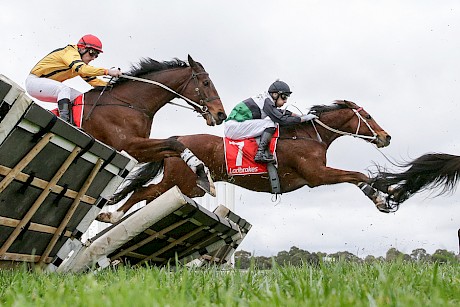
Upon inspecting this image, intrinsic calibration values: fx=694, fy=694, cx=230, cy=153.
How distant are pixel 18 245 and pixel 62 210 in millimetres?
396

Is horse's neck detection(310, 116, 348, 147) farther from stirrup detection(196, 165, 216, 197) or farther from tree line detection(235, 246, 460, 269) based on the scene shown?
tree line detection(235, 246, 460, 269)

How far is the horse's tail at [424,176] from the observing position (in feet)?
23.6

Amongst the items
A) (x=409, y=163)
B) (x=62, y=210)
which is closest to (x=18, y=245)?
(x=62, y=210)

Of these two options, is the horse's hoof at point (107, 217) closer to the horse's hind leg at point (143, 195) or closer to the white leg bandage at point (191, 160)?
the horse's hind leg at point (143, 195)

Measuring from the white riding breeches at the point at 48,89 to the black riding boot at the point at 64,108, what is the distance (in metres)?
0.05

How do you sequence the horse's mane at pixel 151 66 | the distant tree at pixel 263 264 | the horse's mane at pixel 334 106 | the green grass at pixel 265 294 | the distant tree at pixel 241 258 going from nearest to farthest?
1. the green grass at pixel 265 294
2. the distant tree at pixel 241 258
3. the distant tree at pixel 263 264
4. the horse's mane at pixel 151 66
5. the horse's mane at pixel 334 106

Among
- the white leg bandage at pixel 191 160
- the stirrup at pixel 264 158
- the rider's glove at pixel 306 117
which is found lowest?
the white leg bandage at pixel 191 160

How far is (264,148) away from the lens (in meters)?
9.25

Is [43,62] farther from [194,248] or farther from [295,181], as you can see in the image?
[295,181]

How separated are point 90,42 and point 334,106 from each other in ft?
12.3

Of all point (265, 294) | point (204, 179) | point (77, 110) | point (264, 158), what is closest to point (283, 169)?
point (264, 158)

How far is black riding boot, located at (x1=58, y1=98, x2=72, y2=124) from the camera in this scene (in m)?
7.84

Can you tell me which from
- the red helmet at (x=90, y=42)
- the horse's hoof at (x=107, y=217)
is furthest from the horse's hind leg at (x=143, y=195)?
the red helmet at (x=90, y=42)

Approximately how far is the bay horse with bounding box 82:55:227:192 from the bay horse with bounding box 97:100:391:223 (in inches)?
28.9
